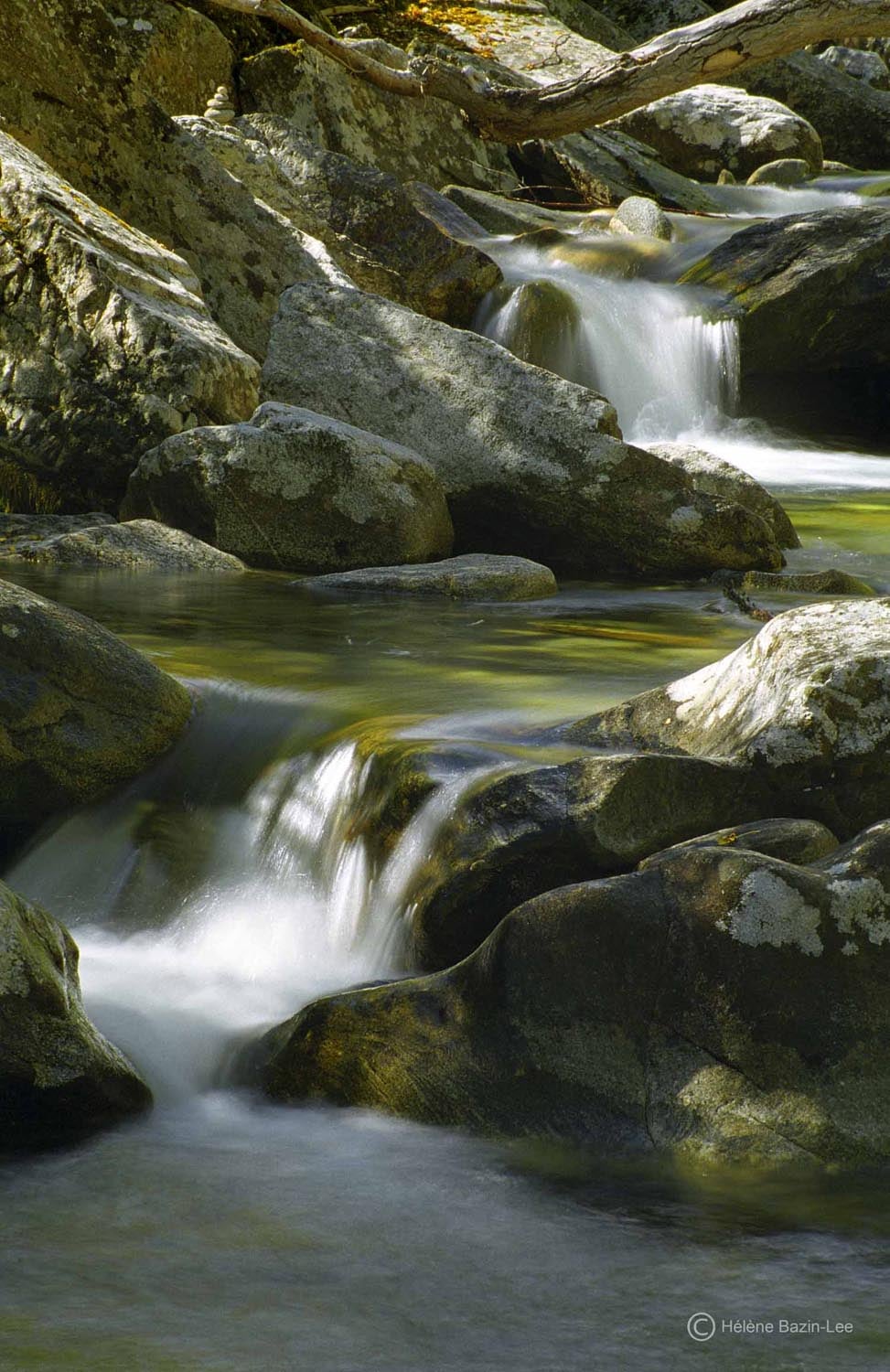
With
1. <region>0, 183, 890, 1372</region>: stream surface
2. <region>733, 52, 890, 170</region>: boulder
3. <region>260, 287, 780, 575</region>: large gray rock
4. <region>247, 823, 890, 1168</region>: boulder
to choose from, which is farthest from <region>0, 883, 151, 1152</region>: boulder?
<region>733, 52, 890, 170</region>: boulder

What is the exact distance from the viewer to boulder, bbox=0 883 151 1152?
10.0ft

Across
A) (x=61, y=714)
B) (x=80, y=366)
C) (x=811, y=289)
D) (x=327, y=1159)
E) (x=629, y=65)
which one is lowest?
(x=327, y=1159)

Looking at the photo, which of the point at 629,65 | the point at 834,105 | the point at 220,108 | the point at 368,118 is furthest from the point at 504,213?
the point at 834,105

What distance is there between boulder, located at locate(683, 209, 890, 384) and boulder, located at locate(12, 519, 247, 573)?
26.0 feet

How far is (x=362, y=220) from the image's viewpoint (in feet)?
43.2

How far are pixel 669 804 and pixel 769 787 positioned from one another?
0.91ft

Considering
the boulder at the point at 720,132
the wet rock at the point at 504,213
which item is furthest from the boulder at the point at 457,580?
the boulder at the point at 720,132

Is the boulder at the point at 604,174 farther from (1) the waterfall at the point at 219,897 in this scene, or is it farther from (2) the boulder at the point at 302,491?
(1) the waterfall at the point at 219,897

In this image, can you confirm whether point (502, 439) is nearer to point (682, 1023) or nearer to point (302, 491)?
point (302, 491)

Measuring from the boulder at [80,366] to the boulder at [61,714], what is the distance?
4.27 metres

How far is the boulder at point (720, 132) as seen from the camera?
68.6 ft

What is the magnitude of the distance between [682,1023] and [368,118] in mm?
15457

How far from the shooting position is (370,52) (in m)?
17.0

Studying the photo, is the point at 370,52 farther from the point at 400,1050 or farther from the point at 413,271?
the point at 400,1050
